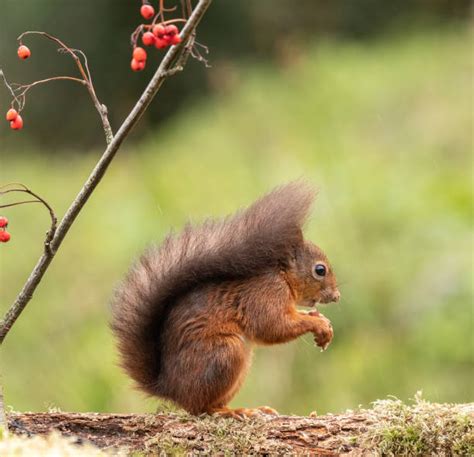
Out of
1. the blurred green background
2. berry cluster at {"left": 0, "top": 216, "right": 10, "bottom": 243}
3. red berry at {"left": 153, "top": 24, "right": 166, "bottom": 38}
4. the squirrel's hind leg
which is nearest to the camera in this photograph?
red berry at {"left": 153, "top": 24, "right": 166, "bottom": 38}

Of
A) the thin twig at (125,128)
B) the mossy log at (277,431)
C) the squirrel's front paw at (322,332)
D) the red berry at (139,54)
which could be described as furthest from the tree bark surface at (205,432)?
the red berry at (139,54)

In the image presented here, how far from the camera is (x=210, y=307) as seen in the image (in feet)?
9.04

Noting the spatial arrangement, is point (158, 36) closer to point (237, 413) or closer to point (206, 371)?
point (206, 371)

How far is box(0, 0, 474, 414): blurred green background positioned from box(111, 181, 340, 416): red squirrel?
0.22 meters

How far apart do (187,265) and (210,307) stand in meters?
0.14

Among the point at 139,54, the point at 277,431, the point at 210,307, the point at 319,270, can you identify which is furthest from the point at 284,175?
the point at 139,54

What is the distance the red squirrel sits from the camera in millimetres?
2705

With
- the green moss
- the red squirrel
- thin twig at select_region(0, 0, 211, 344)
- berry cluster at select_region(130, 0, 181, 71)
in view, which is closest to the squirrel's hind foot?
the red squirrel

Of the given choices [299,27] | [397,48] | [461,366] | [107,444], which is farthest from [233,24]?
[107,444]

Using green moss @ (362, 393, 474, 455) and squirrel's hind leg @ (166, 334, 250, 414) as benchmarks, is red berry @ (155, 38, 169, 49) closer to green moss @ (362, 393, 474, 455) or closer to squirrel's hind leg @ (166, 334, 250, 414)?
squirrel's hind leg @ (166, 334, 250, 414)

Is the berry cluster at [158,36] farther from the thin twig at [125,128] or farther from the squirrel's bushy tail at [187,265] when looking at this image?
the squirrel's bushy tail at [187,265]

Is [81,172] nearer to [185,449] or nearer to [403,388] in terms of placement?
[403,388]

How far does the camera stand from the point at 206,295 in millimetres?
2775

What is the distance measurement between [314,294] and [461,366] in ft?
6.21
